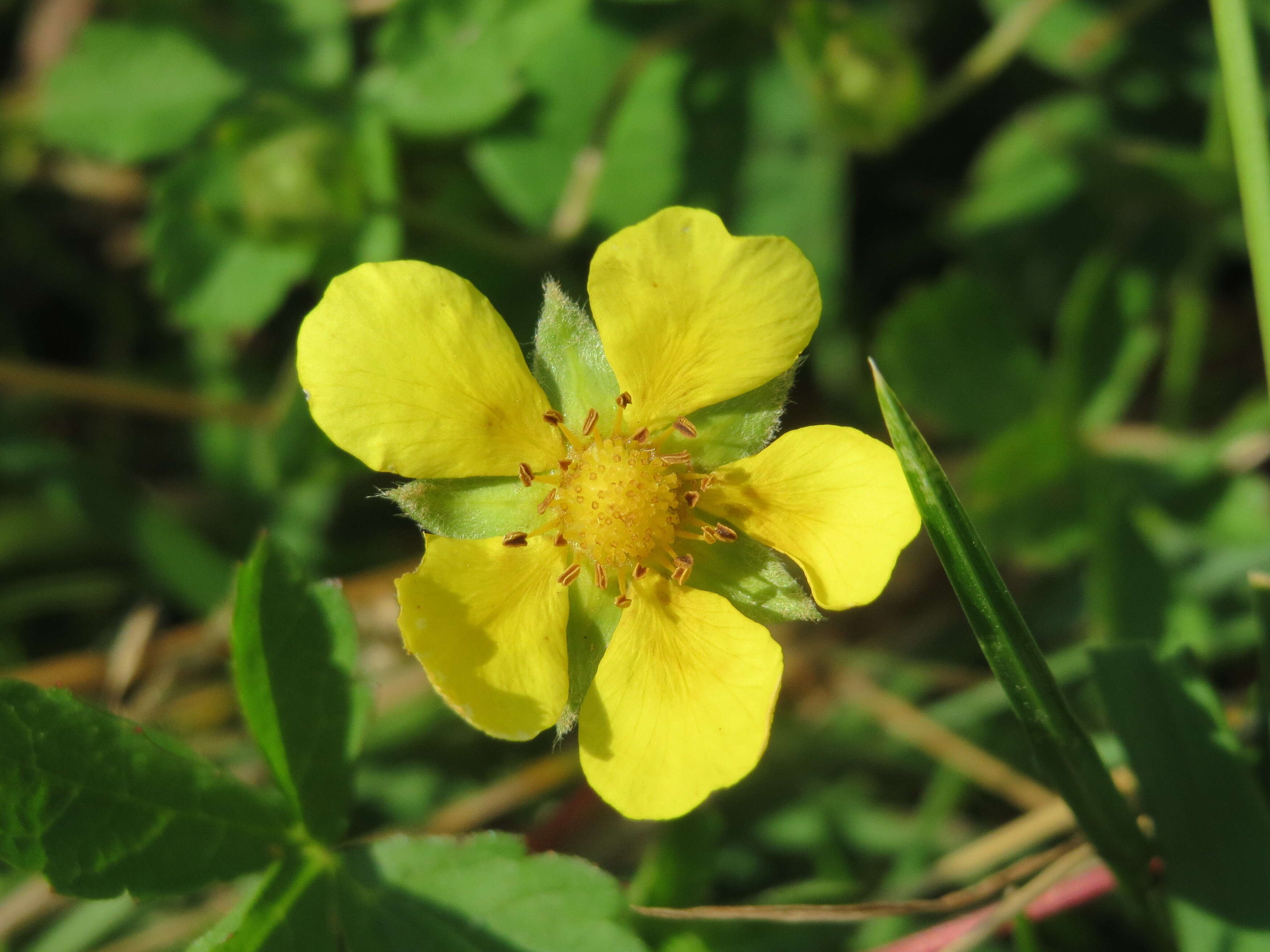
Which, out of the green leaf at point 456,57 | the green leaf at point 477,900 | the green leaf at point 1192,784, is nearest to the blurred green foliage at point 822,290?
the green leaf at point 456,57

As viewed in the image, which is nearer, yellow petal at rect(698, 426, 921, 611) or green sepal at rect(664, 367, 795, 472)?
yellow petal at rect(698, 426, 921, 611)

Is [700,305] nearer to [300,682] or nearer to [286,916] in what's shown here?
[300,682]

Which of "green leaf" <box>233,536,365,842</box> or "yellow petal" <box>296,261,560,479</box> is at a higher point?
"yellow petal" <box>296,261,560,479</box>

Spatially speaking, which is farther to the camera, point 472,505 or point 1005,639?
point 472,505

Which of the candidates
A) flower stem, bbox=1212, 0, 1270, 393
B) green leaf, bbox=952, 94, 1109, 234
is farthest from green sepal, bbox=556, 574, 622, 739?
green leaf, bbox=952, 94, 1109, 234

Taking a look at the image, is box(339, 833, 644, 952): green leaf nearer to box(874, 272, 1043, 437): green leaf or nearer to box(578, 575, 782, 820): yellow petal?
box(578, 575, 782, 820): yellow petal

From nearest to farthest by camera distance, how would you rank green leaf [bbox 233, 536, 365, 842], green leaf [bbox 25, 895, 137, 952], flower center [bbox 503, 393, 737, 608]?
green leaf [bbox 233, 536, 365, 842], flower center [bbox 503, 393, 737, 608], green leaf [bbox 25, 895, 137, 952]

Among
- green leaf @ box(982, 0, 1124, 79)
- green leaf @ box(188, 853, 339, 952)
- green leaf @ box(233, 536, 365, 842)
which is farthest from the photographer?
green leaf @ box(982, 0, 1124, 79)

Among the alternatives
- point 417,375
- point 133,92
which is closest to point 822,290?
point 417,375
